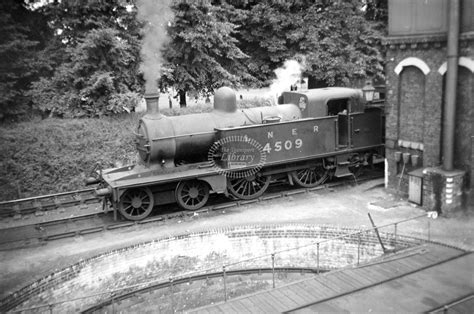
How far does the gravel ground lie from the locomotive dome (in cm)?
302

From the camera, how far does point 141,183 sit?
40.3 ft

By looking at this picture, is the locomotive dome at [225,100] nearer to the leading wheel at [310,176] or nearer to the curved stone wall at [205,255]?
the leading wheel at [310,176]

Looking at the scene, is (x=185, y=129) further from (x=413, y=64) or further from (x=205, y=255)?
(x=413, y=64)

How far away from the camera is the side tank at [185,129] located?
12633 millimetres

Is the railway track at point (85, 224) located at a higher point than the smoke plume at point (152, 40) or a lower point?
lower

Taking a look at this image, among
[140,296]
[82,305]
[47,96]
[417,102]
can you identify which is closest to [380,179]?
[417,102]

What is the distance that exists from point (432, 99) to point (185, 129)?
6.95m

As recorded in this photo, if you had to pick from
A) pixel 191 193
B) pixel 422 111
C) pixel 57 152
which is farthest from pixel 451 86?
pixel 57 152

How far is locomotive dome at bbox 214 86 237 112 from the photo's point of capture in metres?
13.9

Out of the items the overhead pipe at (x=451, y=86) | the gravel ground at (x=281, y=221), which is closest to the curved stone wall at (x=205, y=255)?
the gravel ground at (x=281, y=221)

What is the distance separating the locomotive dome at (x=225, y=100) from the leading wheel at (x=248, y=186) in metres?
2.15

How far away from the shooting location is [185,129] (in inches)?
514

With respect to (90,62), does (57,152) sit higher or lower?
lower

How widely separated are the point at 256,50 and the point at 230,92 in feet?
27.9
